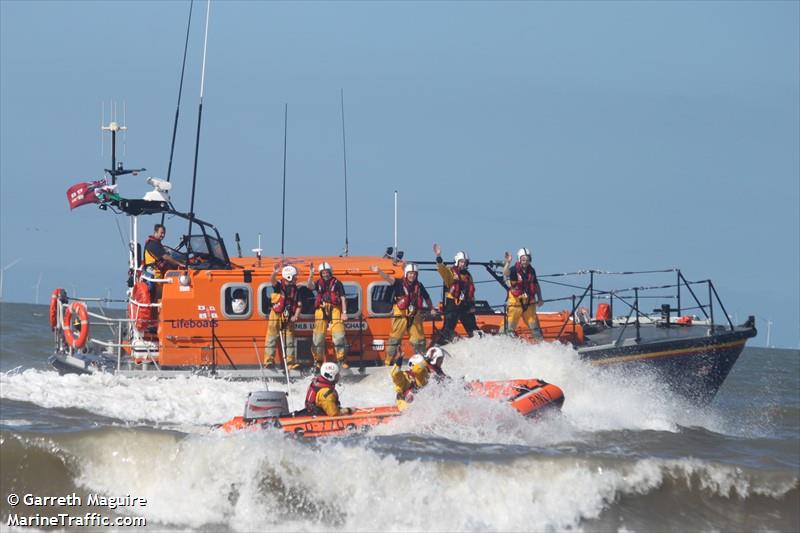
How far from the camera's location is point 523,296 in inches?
607

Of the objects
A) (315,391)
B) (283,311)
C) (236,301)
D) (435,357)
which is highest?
(236,301)

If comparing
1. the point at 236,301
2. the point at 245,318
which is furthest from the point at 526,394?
the point at 236,301

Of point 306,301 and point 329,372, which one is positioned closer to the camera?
point 329,372

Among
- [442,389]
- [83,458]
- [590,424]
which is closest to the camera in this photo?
[83,458]

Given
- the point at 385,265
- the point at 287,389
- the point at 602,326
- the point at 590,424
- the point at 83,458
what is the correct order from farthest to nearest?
the point at 602,326 < the point at 385,265 < the point at 287,389 < the point at 590,424 < the point at 83,458

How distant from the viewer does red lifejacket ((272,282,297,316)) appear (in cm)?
1502

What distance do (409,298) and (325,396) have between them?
10.8 feet

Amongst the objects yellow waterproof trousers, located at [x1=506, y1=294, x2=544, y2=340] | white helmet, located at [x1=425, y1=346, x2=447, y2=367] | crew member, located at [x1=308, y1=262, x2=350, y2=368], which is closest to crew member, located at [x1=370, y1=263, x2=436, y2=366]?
crew member, located at [x1=308, y1=262, x2=350, y2=368]

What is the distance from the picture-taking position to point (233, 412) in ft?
47.4

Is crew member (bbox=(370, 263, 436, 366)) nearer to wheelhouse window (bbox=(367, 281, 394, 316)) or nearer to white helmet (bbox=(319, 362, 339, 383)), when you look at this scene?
wheelhouse window (bbox=(367, 281, 394, 316))

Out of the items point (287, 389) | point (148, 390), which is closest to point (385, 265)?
point (287, 389)

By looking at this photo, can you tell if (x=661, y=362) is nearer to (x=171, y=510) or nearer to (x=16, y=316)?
(x=171, y=510)

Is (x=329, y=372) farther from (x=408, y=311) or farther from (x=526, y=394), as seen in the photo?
(x=408, y=311)

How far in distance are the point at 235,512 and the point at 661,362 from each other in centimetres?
714
